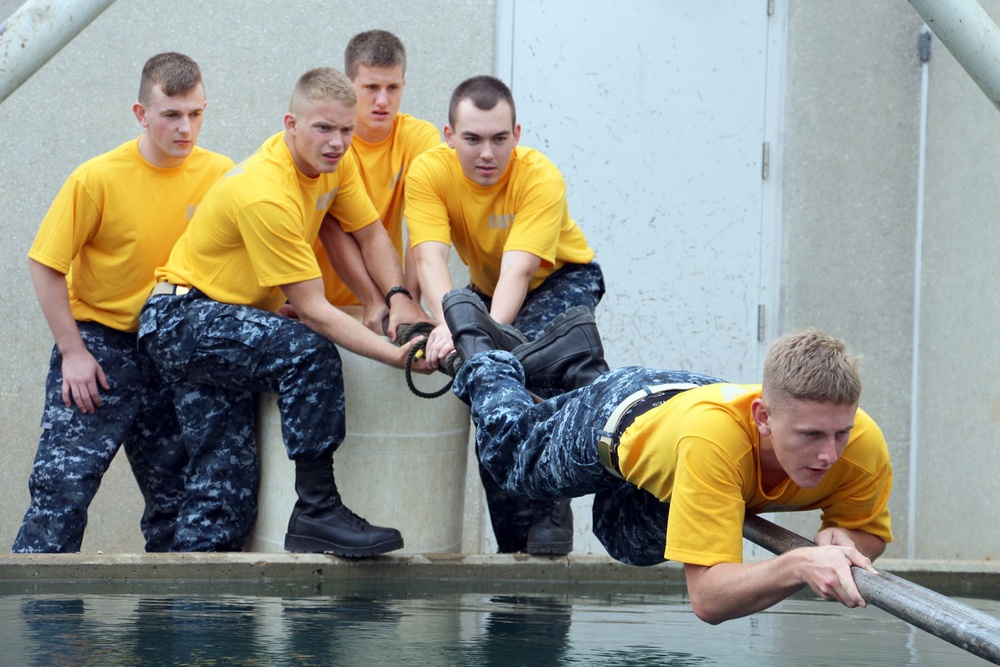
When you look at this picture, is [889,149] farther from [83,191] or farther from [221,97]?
[83,191]

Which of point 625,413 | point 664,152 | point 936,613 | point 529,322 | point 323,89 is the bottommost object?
point 936,613

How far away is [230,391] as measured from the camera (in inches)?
149

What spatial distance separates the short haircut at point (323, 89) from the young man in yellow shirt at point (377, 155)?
312mm

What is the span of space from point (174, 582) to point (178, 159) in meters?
1.23

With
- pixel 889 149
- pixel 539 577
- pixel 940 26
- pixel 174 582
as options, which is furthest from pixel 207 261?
pixel 889 149

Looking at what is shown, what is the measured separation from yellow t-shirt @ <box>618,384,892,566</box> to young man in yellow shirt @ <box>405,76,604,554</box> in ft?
3.69

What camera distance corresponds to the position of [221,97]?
521 centimetres

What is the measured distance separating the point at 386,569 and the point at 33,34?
1760 mm

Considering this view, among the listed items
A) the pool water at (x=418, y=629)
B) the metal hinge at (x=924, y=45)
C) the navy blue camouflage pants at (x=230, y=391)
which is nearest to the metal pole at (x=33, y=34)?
the pool water at (x=418, y=629)

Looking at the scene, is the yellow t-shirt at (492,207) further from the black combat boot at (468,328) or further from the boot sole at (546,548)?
the boot sole at (546,548)

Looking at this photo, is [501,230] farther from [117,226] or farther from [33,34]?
[33,34]

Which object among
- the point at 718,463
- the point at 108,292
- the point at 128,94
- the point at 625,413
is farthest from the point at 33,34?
the point at 128,94

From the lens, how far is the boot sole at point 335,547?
3.60 m

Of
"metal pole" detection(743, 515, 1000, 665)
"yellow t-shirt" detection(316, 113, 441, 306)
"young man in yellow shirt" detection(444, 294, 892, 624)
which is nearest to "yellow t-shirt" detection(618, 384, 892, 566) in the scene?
"young man in yellow shirt" detection(444, 294, 892, 624)
